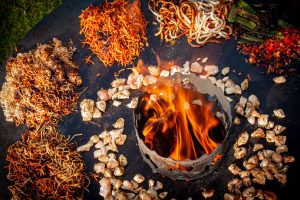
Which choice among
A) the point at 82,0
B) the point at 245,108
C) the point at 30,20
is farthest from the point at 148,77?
the point at 30,20

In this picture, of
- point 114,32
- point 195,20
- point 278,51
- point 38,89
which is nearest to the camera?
point 278,51

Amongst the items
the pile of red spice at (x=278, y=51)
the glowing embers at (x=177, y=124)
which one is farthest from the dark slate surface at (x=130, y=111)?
the glowing embers at (x=177, y=124)

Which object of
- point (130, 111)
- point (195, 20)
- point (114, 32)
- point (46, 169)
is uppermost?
point (114, 32)

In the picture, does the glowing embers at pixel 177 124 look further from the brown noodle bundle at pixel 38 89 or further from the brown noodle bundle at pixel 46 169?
the brown noodle bundle at pixel 38 89

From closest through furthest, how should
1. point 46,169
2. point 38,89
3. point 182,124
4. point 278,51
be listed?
point 182,124 → point 46,169 → point 278,51 → point 38,89

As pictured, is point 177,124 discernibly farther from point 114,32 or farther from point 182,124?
point 114,32

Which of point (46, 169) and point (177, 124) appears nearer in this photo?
point (177, 124)

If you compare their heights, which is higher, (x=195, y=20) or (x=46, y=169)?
(x=195, y=20)

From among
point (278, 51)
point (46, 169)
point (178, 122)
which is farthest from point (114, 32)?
point (278, 51)
